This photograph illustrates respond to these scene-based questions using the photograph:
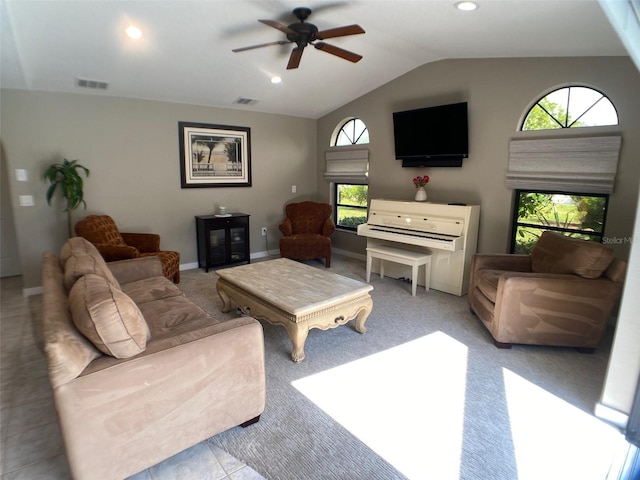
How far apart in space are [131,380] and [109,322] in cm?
27

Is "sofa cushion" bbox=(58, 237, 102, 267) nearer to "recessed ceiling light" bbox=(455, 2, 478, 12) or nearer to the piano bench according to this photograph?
the piano bench

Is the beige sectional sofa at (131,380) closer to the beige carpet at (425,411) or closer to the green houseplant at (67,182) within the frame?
the beige carpet at (425,411)

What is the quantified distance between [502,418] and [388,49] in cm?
369

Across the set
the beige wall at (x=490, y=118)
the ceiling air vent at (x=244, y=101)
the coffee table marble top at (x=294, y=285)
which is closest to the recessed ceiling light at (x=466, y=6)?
the beige wall at (x=490, y=118)

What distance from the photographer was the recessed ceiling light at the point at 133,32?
3085mm

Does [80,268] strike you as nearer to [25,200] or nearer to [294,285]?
[294,285]

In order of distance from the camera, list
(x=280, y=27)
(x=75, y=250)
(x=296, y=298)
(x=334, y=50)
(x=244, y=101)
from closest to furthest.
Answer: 1. (x=75, y=250)
2. (x=280, y=27)
3. (x=296, y=298)
4. (x=334, y=50)
5. (x=244, y=101)

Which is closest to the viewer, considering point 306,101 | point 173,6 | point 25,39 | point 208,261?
point 173,6

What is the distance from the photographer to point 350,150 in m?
5.69

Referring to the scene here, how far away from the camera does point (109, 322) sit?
1535 mm

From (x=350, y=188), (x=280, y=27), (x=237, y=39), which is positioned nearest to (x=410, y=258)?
(x=350, y=188)

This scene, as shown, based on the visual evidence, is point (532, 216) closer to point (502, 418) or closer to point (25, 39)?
point (502, 418)

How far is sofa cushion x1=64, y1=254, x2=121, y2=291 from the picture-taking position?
2070 mm

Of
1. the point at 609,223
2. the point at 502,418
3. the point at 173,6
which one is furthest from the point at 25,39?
the point at 609,223
